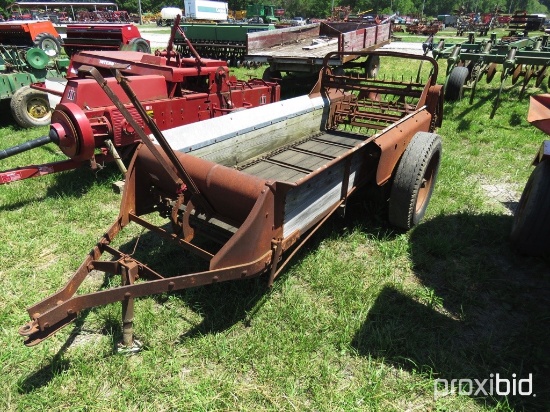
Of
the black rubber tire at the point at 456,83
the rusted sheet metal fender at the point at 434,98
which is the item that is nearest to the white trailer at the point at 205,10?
the black rubber tire at the point at 456,83

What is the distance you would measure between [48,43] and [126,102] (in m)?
6.07

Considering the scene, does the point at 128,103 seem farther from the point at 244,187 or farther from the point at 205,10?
the point at 205,10

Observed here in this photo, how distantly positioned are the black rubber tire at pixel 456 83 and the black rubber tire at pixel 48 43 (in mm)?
9222

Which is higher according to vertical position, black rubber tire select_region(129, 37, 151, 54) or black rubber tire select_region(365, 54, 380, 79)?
black rubber tire select_region(129, 37, 151, 54)

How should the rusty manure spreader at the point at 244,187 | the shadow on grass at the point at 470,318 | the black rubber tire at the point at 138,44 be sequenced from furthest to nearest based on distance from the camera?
the black rubber tire at the point at 138,44
the shadow on grass at the point at 470,318
the rusty manure spreader at the point at 244,187

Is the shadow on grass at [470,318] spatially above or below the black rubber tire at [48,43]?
below

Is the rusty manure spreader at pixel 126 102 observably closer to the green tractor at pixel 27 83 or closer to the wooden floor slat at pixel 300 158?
the green tractor at pixel 27 83

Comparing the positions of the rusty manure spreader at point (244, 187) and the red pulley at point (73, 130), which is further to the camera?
the red pulley at point (73, 130)

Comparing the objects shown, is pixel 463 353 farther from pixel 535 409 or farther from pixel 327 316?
pixel 327 316

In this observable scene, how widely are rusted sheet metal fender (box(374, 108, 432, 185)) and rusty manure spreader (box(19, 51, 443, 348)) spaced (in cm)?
1

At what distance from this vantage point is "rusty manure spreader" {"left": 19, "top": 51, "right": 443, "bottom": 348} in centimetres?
216

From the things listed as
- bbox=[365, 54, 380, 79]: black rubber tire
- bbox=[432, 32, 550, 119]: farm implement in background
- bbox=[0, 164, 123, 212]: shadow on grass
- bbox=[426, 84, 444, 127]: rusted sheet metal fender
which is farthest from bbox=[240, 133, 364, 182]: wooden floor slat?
bbox=[365, 54, 380, 79]: black rubber tire

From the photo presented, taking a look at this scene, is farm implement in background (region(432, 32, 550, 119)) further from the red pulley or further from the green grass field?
the red pulley

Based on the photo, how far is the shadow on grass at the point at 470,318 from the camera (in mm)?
2387
